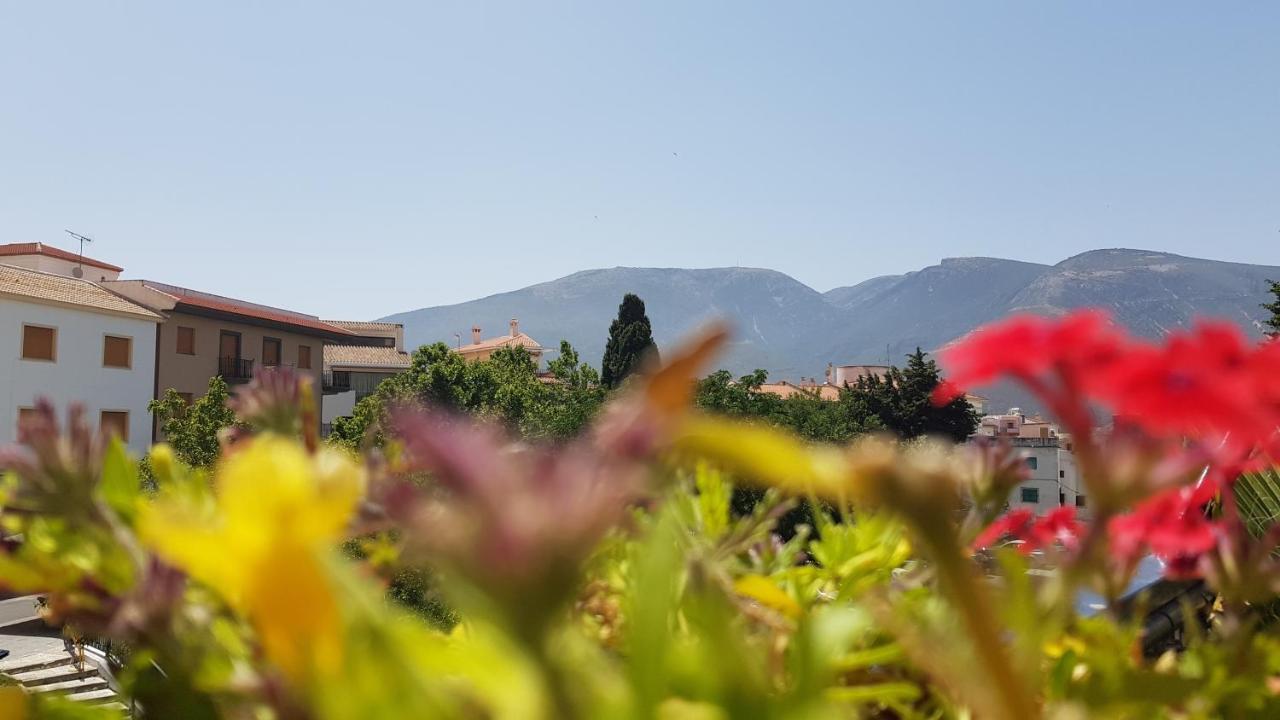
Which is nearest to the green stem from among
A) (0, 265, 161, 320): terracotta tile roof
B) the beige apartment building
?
the beige apartment building

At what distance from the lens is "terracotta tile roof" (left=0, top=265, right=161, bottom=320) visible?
16.7 meters

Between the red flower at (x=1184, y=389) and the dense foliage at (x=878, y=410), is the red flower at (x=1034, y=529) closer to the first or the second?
the red flower at (x=1184, y=389)

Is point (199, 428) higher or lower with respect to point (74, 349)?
lower

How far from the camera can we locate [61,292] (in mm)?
17656

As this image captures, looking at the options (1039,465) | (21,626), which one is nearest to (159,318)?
(21,626)

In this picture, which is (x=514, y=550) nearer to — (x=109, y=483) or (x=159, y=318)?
(x=109, y=483)

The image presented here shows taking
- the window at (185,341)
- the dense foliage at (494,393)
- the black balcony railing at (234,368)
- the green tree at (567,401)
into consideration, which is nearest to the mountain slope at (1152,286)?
the green tree at (567,401)

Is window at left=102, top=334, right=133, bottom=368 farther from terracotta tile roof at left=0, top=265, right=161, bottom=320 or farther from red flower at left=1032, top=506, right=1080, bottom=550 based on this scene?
red flower at left=1032, top=506, right=1080, bottom=550

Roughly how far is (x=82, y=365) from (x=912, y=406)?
2536 centimetres

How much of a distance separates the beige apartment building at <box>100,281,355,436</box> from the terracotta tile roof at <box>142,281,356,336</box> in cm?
3

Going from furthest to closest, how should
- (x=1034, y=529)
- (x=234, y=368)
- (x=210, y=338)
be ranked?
1. (x=234, y=368)
2. (x=210, y=338)
3. (x=1034, y=529)

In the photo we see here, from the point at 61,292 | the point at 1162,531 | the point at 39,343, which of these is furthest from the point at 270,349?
the point at 1162,531

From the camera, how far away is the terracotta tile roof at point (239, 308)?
21.8m

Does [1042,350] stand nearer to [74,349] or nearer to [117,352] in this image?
[74,349]
